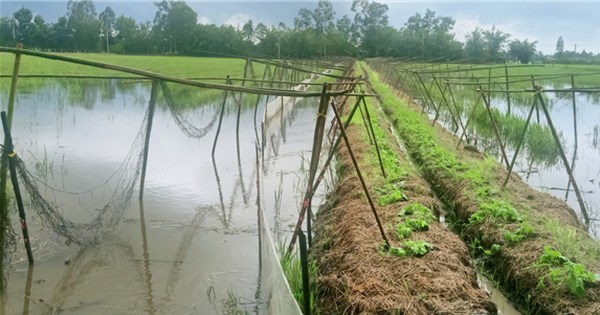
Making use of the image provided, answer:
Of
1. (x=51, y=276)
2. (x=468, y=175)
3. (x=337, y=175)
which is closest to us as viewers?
(x=51, y=276)

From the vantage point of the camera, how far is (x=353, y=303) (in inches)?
151

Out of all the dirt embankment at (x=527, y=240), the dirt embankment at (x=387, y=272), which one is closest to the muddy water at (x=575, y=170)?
the dirt embankment at (x=527, y=240)

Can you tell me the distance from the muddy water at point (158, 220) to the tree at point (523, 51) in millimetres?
57354

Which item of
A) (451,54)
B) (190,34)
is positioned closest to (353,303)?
(190,34)

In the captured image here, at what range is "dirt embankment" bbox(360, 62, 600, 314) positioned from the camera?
4.16 m

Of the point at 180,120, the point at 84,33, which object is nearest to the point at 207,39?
the point at 84,33

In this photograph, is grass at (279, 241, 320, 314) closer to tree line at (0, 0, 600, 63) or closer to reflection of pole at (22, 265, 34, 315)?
reflection of pole at (22, 265, 34, 315)

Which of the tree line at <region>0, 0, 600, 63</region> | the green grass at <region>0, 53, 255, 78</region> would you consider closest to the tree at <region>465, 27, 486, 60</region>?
the tree line at <region>0, 0, 600, 63</region>

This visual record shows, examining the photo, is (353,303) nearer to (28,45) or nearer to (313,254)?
(313,254)

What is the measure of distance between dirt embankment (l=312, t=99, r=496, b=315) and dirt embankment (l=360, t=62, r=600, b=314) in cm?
54

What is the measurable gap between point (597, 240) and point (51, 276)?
5.99m

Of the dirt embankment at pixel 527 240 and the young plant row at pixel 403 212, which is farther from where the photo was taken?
the young plant row at pixel 403 212

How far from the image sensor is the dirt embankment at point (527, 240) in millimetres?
4156

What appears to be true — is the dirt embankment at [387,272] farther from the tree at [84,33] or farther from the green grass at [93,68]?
the tree at [84,33]
